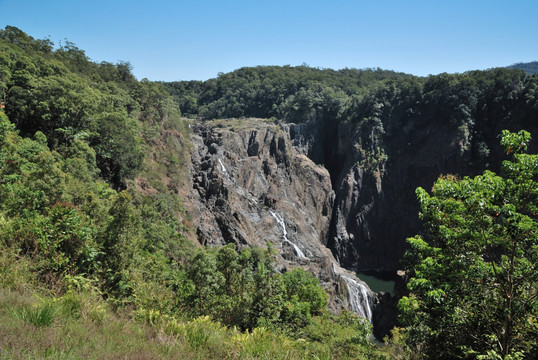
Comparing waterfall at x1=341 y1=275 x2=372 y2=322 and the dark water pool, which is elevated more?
waterfall at x1=341 y1=275 x2=372 y2=322

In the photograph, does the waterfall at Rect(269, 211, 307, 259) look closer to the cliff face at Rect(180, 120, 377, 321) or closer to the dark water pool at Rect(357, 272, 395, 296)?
the cliff face at Rect(180, 120, 377, 321)

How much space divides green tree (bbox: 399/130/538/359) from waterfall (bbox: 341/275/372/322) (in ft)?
87.3

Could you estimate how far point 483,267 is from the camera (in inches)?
289

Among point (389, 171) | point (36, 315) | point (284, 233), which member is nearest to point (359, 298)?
point (284, 233)

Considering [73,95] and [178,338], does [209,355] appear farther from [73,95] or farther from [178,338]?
[73,95]

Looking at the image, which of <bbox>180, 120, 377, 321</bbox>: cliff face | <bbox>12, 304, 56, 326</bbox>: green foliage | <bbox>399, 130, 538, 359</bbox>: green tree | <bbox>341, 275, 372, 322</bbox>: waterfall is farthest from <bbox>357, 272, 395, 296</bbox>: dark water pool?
<bbox>12, 304, 56, 326</bbox>: green foliage

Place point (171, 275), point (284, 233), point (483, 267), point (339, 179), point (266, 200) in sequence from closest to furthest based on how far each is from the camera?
point (483, 267), point (171, 275), point (284, 233), point (266, 200), point (339, 179)

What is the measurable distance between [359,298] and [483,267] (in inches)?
1152

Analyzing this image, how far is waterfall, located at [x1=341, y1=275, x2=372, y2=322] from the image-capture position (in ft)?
110

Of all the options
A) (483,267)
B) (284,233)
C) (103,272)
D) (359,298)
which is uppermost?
(483,267)

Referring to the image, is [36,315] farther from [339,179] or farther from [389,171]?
[389,171]

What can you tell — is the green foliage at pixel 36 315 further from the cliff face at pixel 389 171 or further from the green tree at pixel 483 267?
the cliff face at pixel 389 171

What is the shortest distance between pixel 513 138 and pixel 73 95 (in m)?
22.8

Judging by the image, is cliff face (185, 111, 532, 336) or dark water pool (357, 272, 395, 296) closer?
cliff face (185, 111, 532, 336)
